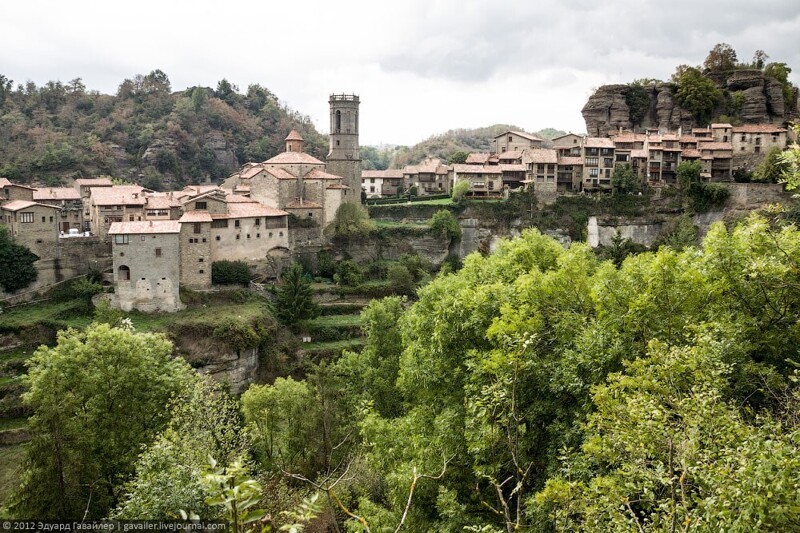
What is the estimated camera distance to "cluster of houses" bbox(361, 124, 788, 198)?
179 feet

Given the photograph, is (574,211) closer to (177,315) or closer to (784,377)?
(177,315)

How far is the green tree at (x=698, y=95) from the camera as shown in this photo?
61406 mm

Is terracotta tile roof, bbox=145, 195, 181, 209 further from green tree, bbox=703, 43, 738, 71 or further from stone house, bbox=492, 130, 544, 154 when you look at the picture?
green tree, bbox=703, 43, 738, 71

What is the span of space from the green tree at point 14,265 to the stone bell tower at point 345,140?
914 inches

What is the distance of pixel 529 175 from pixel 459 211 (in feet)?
22.0

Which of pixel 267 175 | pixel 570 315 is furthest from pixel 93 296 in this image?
pixel 570 315

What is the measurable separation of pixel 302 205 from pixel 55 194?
17.6 m

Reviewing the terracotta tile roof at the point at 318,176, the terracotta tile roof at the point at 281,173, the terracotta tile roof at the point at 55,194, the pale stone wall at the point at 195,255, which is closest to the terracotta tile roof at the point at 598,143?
the terracotta tile roof at the point at 318,176

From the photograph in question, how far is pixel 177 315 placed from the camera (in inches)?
1480

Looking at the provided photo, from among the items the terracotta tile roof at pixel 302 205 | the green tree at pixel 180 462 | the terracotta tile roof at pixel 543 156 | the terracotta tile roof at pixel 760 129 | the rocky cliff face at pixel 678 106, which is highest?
the rocky cliff face at pixel 678 106

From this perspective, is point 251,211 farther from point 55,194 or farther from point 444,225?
point 55,194

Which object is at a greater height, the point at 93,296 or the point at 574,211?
the point at 574,211

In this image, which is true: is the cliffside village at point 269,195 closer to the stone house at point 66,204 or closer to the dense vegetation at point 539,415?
the stone house at point 66,204

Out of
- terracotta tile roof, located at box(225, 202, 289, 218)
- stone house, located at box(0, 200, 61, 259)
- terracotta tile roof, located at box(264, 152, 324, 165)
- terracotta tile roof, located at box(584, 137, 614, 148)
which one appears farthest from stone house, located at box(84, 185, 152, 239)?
terracotta tile roof, located at box(584, 137, 614, 148)
